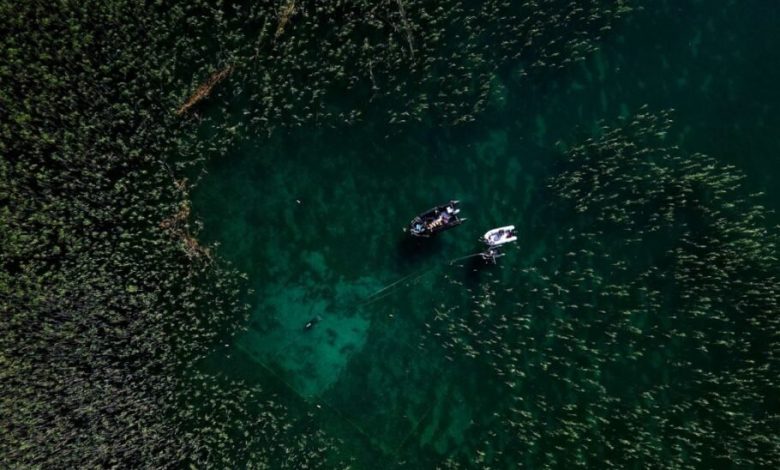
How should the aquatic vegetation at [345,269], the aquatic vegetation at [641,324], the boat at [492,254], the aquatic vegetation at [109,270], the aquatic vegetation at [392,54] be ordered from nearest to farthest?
the aquatic vegetation at [109,270]
the aquatic vegetation at [345,269]
the aquatic vegetation at [392,54]
the boat at [492,254]
the aquatic vegetation at [641,324]

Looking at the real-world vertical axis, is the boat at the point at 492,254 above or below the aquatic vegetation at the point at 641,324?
above

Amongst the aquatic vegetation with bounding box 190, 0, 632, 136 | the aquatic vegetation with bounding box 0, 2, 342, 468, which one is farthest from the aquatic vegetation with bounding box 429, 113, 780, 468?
the aquatic vegetation with bounding box 0, 2, 342, 468

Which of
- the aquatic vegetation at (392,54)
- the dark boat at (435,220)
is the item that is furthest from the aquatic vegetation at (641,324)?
the aquatic vegetation at (392,54)

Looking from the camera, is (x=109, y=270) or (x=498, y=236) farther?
(x=498, y=236)

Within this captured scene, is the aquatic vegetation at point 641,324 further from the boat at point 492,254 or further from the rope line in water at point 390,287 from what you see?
the rope line in water at point 390,287

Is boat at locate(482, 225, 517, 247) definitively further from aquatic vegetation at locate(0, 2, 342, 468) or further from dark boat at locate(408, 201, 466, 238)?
aquatic vegetation at locate(0, 2, 342, 468)

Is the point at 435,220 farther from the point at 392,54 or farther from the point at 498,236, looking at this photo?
the point at 392,54

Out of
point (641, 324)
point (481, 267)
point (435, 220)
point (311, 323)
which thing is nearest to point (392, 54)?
point (435, 220)
